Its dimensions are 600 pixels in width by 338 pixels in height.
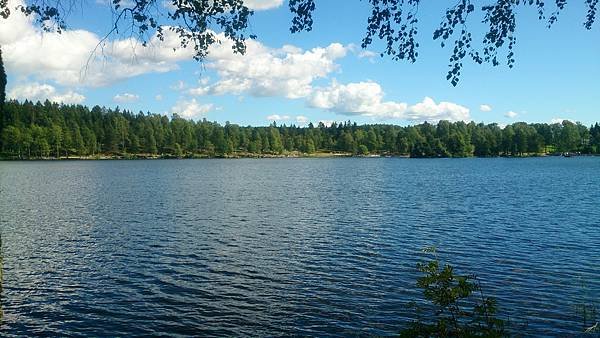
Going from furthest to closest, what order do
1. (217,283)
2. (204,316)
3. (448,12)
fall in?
1. (217,283)
2. (204,316)
3. (448,12)

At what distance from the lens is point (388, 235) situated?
1369 inches

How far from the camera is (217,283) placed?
23.2 m

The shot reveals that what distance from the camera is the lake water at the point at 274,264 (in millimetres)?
A: 18562

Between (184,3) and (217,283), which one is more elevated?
(184,3)

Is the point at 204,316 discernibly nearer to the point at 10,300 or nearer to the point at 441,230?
the point at 10,300

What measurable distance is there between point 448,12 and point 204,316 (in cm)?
1521

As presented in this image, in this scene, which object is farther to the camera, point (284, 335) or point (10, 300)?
point (10, 300)

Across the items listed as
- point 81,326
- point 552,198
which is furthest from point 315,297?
point 552,198

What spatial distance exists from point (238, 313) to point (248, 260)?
27.6ft

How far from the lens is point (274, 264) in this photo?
2675 cm

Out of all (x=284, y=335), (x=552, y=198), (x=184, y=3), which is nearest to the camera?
(x=184, y=3)

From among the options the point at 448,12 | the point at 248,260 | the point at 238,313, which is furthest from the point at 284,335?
the point at 448,12

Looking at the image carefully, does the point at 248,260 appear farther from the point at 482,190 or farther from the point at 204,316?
the point at 482,190

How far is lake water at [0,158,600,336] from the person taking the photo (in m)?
18.6
